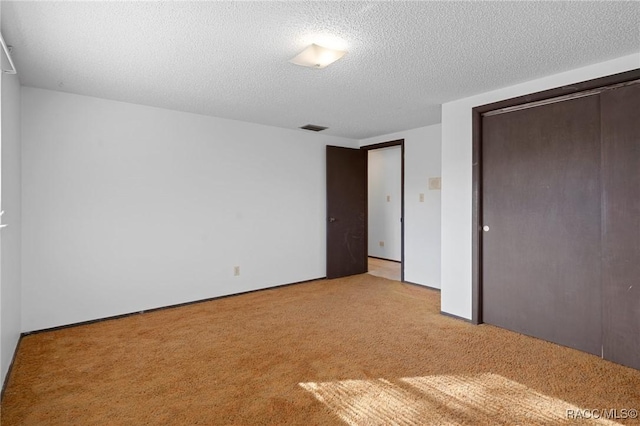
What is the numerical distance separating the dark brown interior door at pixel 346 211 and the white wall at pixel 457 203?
204 cm

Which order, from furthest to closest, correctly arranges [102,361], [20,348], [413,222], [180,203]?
[413,222], [180,203], [20,348], [102,361]

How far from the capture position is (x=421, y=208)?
486 centimetres

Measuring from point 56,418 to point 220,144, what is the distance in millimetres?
3095

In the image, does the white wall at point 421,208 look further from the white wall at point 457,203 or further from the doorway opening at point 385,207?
the doorway opening at point 385,207

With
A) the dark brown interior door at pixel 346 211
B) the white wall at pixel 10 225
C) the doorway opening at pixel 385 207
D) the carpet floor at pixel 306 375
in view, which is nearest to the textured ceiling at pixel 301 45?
the white wall at pixel 10 225

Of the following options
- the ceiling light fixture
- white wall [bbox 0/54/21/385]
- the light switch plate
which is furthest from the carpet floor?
the ceiling light fixture

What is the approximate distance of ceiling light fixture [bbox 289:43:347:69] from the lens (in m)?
2.30

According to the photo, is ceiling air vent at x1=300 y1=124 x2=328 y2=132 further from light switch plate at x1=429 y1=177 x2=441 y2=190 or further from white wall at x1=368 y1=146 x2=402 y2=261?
white wall at x1=368 y1=146 x2=402 y2=261

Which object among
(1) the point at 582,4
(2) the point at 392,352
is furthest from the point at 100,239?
(1) the point at 582,4

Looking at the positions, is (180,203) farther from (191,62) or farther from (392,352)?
(392,352)

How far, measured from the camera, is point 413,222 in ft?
16.3

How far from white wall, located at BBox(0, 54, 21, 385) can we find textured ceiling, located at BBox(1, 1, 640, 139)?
345 millimetres

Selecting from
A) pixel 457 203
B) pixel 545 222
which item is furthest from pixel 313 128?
pixel 545 222

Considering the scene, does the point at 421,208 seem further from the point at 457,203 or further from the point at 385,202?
the point at 385,202
